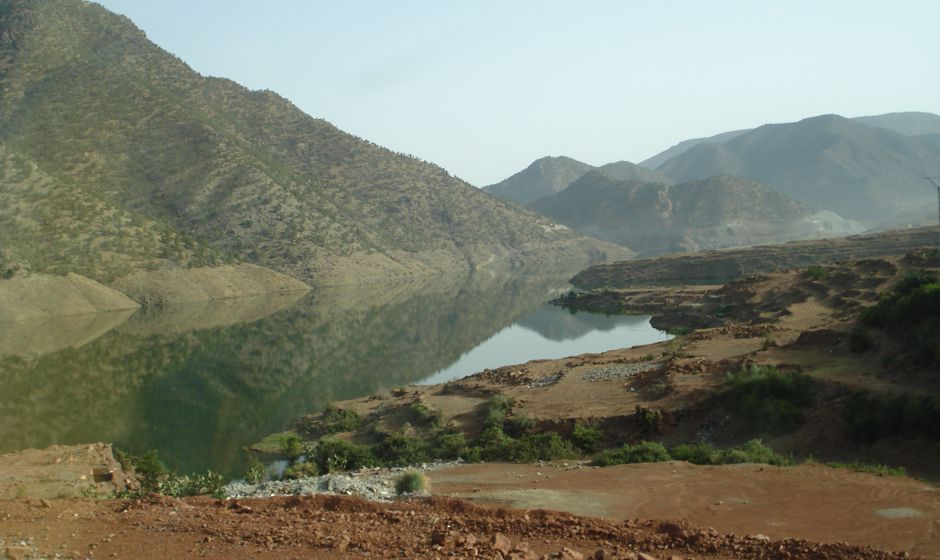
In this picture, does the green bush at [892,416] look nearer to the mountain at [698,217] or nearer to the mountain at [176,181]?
the mountain at [176,181]

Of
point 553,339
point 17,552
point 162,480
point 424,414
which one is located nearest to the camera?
point 17,552

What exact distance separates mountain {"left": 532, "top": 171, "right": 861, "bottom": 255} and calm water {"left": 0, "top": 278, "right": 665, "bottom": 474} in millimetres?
92110

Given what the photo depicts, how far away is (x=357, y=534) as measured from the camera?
32.8 feet

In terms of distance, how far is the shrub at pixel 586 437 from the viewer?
20.4 m

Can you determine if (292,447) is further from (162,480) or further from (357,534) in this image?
(357,534)

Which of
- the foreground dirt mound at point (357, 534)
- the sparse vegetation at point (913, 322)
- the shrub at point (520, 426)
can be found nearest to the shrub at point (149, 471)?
the foreground dirt mound at point (357, 534)

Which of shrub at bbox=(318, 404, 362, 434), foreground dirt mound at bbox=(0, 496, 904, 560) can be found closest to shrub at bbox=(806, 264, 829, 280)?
shrub at bbox=(318, 404, 362, 434)

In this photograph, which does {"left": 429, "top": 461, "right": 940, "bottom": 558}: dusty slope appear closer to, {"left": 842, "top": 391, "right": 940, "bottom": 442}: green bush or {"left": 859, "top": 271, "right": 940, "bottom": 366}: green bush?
{"left": 842, "top": 391, "right": 940, "bottom": 442}: green bush

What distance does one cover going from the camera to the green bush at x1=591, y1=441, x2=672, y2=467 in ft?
54.5

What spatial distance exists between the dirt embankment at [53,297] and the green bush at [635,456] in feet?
204

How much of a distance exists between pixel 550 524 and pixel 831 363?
48.8 ft

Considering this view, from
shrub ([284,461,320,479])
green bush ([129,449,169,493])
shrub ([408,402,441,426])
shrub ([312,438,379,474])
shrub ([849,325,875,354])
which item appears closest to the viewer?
green bush ([129,449,169,493])

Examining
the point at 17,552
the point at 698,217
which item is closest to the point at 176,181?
the point at 17,552

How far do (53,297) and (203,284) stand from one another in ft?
56.9
